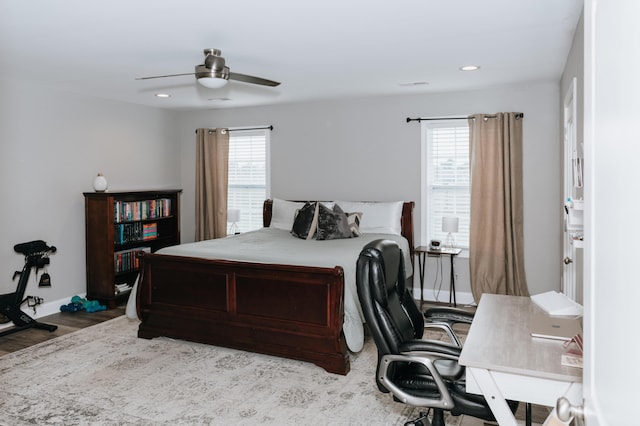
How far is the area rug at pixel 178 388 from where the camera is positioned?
295cm

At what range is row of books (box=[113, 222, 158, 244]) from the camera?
573cm

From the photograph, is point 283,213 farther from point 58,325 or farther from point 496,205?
point 58,325

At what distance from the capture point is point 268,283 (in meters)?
3.87

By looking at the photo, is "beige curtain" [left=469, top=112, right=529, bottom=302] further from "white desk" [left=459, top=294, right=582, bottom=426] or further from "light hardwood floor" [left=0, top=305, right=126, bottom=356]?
"light hardwood floor" [left=0, top=305, right=126, bottom=356]

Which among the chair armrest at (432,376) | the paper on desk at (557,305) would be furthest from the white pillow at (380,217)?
the chair armrest at (432,376)

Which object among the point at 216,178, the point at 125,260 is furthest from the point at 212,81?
the point at 216,178

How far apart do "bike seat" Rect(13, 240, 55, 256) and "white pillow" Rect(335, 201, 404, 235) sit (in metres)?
3.17

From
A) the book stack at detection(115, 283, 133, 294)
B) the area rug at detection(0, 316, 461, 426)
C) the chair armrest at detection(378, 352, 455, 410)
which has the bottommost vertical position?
the area rug at detection(0, 316, 461, 426)

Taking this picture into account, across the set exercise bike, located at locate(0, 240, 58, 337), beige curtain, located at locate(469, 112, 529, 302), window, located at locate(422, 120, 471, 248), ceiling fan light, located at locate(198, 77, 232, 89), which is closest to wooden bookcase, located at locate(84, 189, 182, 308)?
exercise bike, located at locate(0, 240, 58, 337)

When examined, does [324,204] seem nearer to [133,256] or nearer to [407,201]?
[407,201]

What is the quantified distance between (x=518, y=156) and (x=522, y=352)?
378 centimetres

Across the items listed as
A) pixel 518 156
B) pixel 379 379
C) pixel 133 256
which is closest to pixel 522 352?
pixel 379 379

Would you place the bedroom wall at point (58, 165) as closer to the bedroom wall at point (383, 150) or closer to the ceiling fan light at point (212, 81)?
the bedroom wall at point (383, 150)

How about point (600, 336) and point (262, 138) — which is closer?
point (600, 336)
